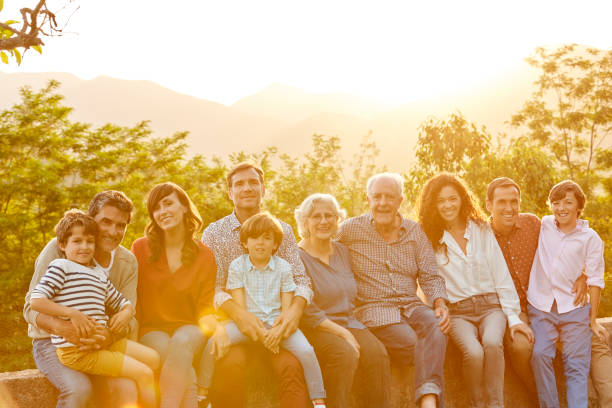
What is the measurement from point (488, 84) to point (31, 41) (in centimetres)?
9663

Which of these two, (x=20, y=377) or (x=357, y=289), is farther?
(x=357, y=289)

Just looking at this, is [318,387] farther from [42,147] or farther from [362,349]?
[42,147]

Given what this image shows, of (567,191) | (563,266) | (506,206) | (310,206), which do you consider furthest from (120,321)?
(567,191)

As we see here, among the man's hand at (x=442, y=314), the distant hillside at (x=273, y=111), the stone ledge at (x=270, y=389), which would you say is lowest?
the stone ledge at (x=270, y=389)

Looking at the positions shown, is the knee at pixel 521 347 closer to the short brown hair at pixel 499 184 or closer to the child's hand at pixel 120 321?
the short brown hair at pixel 499 184

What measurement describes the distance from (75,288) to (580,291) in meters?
3.58

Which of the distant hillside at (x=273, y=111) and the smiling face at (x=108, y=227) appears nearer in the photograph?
A: the smiling face at (x=108, y=227)

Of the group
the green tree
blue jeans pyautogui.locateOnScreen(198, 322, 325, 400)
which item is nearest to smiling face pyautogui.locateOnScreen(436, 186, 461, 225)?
blue jeans pyautogui.locateOnScreen(198, 322, 325, 400)

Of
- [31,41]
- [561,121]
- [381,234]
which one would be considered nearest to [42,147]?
[31,41]

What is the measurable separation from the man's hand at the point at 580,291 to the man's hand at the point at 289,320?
83.7 inches

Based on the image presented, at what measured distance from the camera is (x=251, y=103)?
155 m

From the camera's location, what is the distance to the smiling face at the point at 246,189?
4145mm

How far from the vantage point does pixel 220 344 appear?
3523 mm

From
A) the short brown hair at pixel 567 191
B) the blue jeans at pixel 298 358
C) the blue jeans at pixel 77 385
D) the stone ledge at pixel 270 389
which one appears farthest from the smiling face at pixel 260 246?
the short brown hair at pixel 567 191
